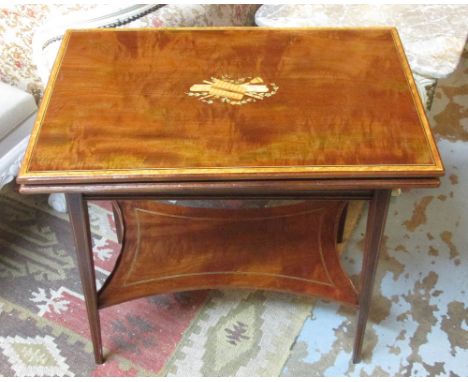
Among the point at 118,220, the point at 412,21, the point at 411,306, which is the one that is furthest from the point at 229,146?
the point at 412,21

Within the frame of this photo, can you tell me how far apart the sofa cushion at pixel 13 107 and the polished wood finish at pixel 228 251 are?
1.17ft

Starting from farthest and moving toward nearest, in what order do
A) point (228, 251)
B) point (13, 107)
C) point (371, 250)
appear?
1. point (13, 107)
2. point (228, 251)
3. point (371, 250)

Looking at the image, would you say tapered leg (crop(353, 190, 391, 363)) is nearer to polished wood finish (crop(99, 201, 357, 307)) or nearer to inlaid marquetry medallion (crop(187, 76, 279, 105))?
polished wood finish (crop(99, 201, 357, 307))

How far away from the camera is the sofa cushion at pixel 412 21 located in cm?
142

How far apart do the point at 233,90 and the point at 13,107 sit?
675mm

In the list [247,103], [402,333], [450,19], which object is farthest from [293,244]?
[450,19]

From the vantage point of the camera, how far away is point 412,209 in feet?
5.39

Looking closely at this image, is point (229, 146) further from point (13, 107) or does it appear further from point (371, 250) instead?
point (13, 107)

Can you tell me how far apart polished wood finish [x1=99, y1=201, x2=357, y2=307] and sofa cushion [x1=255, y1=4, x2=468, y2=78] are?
44 centimetres

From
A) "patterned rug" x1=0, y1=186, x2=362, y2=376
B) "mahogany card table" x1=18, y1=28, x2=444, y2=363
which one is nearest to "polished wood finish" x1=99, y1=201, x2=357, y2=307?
"mahogany card table" x1=18, y1=28, x2=444, y2=363

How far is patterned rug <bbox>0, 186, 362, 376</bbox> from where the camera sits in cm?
127

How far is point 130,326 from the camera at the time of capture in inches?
52.9

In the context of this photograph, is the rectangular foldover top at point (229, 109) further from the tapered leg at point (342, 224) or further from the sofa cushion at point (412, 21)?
the tapered leg at point (342, 224)

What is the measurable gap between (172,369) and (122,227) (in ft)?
1.19
